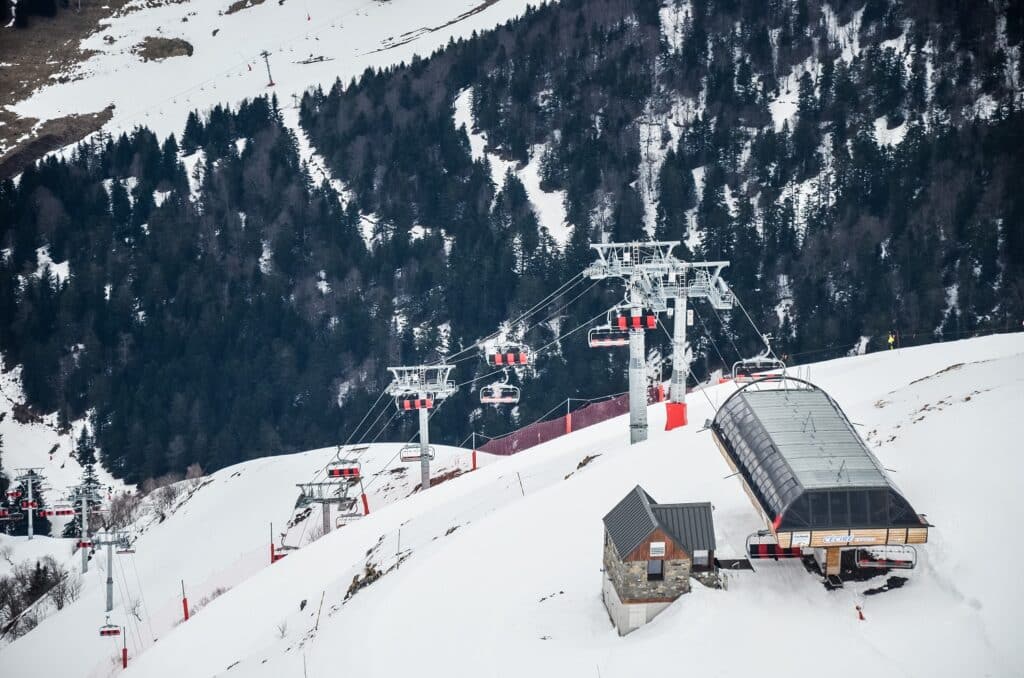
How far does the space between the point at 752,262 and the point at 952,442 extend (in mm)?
73639

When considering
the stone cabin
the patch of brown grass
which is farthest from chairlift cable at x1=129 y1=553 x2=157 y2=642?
the patch of brown grass

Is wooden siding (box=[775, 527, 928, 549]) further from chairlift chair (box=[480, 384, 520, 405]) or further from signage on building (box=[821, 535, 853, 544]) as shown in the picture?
chairlift chair (box=[480, 384, 520, 405])

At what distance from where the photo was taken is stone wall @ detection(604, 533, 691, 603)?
24.4 metres

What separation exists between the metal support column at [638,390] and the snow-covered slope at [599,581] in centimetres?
144

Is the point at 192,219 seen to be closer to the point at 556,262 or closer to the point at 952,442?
the point at 556,262

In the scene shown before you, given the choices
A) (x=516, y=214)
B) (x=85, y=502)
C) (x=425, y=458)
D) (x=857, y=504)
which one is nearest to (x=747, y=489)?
(x=857, y=504)

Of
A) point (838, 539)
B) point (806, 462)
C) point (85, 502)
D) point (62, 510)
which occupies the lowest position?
point (85, 502)

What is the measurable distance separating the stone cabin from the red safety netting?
26.5m

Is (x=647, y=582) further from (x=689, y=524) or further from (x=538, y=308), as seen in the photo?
(x=538, y=308)

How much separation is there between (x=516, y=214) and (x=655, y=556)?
94383 mm

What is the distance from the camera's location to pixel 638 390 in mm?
39438

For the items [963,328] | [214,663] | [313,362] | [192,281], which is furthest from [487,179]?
[214,663]

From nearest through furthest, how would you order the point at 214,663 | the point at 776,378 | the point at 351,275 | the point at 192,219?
the point at 776,378 → the point at 214,663 → the point at 351,275 → the point at 192,219

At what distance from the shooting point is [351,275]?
118562mm
